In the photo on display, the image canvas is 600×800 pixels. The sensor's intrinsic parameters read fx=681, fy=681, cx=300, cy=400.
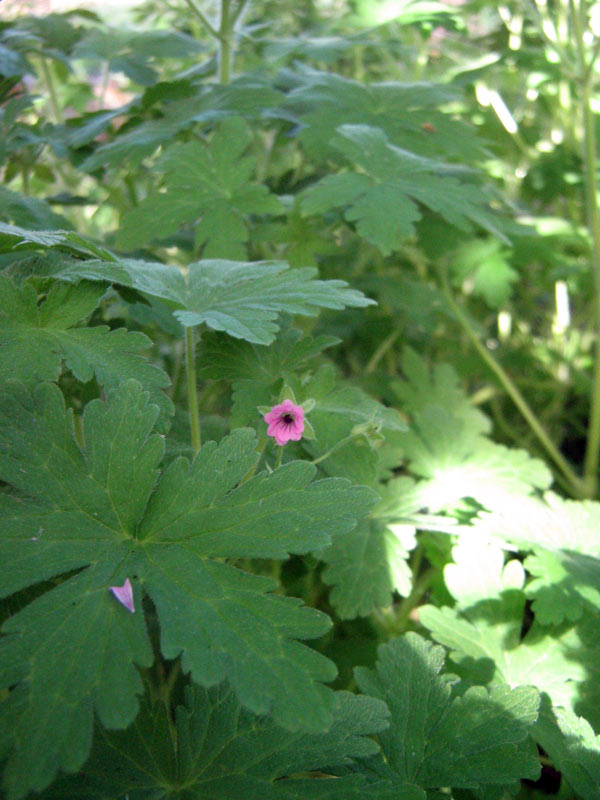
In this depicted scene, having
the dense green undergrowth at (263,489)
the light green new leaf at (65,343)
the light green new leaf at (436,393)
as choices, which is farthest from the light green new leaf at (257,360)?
the light green new leaf at (436,393)

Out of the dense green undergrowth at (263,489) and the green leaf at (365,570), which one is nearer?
the dense green undergrowth at (263,489)

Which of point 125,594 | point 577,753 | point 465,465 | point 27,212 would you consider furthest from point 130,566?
point 465,465

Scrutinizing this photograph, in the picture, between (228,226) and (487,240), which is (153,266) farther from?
(487,240)

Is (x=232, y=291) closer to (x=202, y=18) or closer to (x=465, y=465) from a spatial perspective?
(x=465, y=465)

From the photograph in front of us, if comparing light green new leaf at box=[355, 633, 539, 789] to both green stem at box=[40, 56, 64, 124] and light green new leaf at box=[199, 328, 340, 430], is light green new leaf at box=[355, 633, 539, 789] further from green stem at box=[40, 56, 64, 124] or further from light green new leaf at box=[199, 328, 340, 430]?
green stem at box=[40, 56, 64, 124]

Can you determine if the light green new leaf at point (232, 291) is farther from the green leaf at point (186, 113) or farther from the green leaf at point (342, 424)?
the green leaf at point (186, 113)

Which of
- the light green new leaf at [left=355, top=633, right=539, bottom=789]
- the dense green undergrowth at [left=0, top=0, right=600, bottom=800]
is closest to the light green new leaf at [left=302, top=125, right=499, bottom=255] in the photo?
the dense green undergrowth at [left=0, top=0, right=600, bottom=800]
